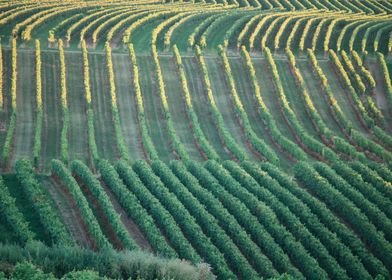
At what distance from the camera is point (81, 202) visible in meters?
40.1

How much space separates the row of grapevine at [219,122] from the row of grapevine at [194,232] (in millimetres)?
8836

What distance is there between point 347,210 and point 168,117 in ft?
74.5

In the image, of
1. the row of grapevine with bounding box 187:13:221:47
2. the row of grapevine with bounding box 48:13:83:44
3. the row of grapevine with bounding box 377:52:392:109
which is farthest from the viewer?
the row of grapevine with bounding box 187:13:221:47

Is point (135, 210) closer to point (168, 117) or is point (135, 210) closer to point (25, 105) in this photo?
point (168, 117)

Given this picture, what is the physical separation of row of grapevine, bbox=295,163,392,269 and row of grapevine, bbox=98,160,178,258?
1346 centimetres

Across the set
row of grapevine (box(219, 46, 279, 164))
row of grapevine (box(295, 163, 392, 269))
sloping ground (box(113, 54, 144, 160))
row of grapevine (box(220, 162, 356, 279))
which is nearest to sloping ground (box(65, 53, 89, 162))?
sloping ground (box(113, 54, 144, 160))

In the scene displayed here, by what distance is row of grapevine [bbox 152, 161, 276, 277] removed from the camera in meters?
35.8

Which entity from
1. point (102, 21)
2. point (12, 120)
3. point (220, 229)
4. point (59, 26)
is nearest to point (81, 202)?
point (220, 229)

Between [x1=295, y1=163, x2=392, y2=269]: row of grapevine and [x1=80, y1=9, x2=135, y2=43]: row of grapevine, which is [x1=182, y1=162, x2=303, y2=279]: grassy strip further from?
[x1=80, y1=9, x2=135, y2=43]: row of grapevine

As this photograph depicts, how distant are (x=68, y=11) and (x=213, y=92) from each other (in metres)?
29.7

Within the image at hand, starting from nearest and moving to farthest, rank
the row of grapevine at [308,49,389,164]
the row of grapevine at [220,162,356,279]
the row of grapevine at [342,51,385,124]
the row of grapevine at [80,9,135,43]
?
the row of grapevine at [220,162,356,279] → the row of grapevine at [308,49,389,164] → the row of grapevine at [342,51,385,124] → the row of grapevine at [80,9,135,43]

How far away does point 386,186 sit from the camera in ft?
148

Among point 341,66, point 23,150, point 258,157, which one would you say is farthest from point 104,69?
point 341,66

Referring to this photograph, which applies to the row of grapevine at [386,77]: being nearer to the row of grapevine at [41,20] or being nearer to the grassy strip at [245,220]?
the grassy strip at [245,220]
